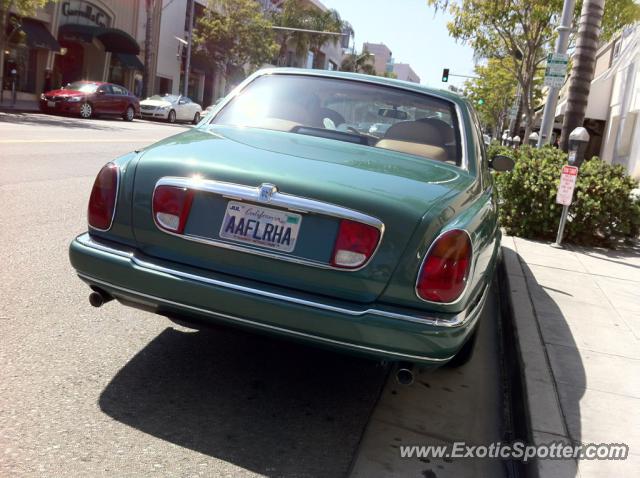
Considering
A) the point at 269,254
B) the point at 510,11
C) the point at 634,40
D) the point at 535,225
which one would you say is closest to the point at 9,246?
the point at 269,254

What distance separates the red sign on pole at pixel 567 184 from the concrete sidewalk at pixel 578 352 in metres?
0.75

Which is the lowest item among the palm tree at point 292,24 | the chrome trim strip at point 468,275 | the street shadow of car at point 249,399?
the street shadow of car at point 249,399

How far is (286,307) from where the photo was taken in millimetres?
2877

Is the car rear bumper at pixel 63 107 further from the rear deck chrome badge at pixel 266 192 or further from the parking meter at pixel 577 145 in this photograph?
the rear deck chrome badge at pixel 266 192

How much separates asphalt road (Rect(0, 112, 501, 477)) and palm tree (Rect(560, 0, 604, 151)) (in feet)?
25.7

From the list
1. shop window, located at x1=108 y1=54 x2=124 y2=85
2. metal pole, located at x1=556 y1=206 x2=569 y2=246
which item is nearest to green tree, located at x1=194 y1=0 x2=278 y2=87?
shop window, located at x1=108 y1=54 x2=124 y2=85

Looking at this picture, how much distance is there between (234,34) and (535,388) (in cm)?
4352

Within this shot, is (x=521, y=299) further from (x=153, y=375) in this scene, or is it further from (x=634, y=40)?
→ (x=634, y=40)

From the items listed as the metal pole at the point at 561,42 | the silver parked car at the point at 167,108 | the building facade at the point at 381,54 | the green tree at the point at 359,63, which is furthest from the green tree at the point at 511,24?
the building facade at the point at 381,54

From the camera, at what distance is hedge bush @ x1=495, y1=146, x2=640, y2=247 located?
8828 millimetres

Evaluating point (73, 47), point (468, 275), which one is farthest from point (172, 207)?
point (73, 47)

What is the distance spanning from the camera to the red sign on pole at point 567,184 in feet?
26.3

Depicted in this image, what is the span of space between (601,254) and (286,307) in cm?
689

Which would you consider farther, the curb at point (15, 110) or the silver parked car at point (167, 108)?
the silver parked car at point (167, 108)
